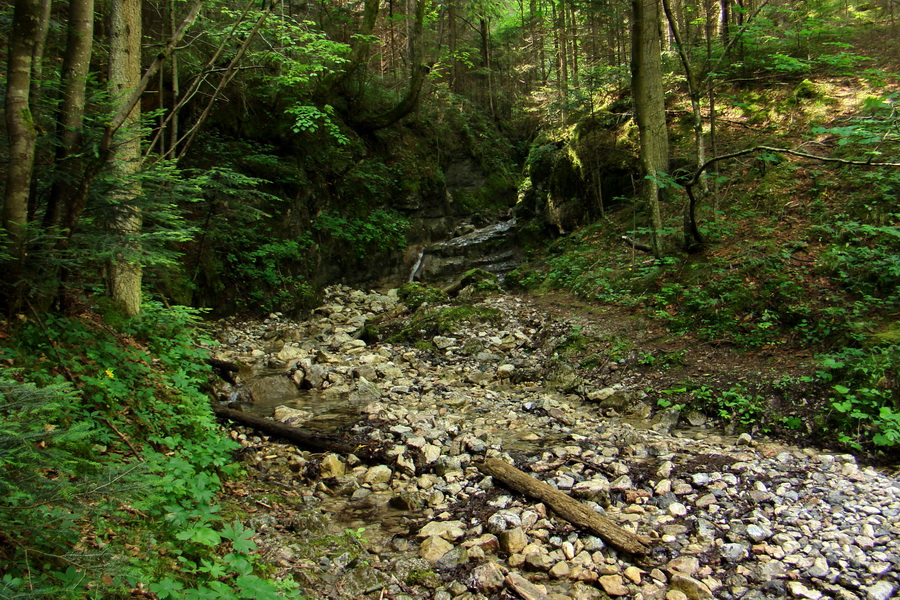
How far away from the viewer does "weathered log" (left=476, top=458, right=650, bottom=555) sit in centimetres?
321

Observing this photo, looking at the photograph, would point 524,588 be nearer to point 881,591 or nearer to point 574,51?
point 881,591

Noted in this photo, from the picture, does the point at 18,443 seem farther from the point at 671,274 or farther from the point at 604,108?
the point at 604,108

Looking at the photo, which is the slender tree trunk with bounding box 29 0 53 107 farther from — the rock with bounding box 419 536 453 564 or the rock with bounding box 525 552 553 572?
the rock with bounding box 525 552 553 572

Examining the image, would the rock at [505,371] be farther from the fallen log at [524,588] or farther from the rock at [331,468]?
the fallen log at [524,588]

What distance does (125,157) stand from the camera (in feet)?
15.5

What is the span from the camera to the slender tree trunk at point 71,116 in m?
3.28

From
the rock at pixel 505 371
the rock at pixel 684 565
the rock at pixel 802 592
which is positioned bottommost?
the rock at pixel 505 371

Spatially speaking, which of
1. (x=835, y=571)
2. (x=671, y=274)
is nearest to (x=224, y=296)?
(x=671, y=274)

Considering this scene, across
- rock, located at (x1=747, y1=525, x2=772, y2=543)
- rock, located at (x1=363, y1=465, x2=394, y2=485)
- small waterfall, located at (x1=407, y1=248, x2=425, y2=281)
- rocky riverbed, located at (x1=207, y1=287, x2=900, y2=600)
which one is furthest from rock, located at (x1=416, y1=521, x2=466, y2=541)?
small waterfall, located at (x1=407, y1=248, x2=425, y2=281)

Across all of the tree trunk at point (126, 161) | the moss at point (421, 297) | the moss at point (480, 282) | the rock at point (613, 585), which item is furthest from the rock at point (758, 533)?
the moss at point (480, 282)

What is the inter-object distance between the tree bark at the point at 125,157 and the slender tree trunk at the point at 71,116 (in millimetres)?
231

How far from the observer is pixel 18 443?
1748 mm

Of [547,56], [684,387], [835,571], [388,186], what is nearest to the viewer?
[835,571]

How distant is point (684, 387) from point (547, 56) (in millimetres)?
23589
